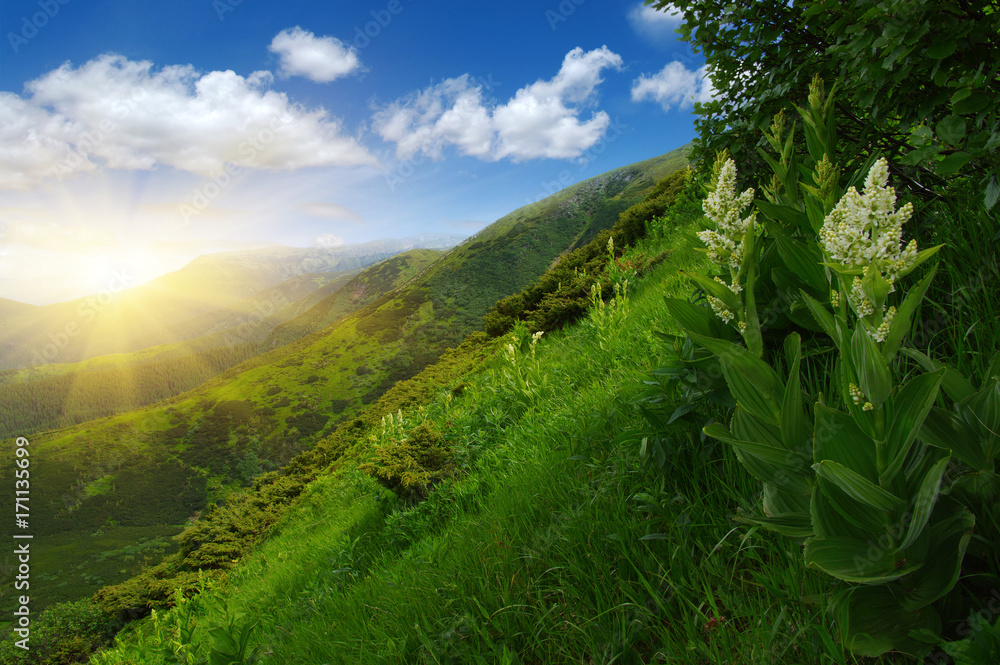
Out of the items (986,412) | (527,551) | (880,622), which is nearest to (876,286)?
(986,412)

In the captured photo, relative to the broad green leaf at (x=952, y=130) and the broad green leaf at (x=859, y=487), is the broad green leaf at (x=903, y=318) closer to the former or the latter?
the broad green leaf at (x=859, y=487)

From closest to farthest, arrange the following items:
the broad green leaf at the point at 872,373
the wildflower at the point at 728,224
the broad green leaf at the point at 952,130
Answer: the broad green leaf at the point at 872,373, the wildflower at the point at 728,224, the broad green leaf at the point at 952,130

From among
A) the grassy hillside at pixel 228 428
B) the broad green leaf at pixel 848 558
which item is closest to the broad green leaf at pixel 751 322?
the broad green leaf at pixel 848 558

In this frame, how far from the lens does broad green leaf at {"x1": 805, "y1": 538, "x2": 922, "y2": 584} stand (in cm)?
115

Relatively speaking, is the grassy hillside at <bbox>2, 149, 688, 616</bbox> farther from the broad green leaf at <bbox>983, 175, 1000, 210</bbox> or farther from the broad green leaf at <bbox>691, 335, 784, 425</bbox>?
the broad green leaf at <bbox>983, 175, 1000, 210</bbox>

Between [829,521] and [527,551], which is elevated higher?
[829,521]

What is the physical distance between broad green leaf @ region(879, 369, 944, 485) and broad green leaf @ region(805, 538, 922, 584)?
0.66 ft

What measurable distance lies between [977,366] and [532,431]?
2829 millimetres

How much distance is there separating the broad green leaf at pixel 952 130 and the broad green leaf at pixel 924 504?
5.06 ft

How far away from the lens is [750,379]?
1.35 metres

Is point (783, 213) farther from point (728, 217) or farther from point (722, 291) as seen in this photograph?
point (722, 291)

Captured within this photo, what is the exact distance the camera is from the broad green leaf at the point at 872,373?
1.03 m

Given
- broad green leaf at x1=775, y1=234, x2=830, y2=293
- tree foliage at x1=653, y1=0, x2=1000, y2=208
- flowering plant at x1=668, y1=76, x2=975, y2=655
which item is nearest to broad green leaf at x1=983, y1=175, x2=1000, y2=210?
tree foliage at x1=653, y1=0, x2=1000, y2=208

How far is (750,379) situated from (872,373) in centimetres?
33
